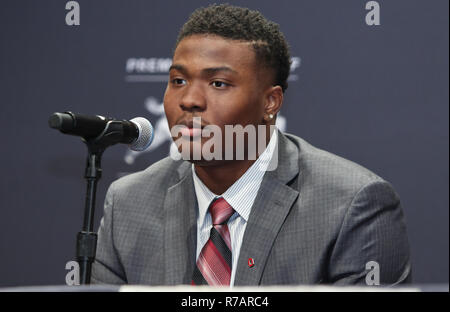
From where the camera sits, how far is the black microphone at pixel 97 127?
61.0 inches

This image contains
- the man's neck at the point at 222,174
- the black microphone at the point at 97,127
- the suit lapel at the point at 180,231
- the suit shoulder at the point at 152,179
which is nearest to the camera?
the black microphone at the point at 97,127

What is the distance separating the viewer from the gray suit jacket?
7.00ft

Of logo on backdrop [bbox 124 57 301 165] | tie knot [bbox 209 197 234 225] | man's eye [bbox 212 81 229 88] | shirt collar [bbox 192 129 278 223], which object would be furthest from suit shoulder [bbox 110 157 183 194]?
man's eye [bbox 212 81 229 88]

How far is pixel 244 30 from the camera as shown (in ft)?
7.39

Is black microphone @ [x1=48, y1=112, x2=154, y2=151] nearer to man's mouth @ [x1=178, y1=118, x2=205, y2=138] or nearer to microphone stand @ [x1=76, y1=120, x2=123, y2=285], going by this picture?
microphone stand @ [x1=76, y1=120, x2=123, y2=285]

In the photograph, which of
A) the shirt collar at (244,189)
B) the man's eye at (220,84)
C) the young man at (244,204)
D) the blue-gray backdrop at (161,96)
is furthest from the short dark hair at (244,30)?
the blue-gray backdrop at (161,96)

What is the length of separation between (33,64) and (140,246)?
1465 mm

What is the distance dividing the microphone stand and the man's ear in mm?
858

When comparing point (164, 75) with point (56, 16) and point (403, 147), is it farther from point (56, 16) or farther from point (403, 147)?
point (403, 147)

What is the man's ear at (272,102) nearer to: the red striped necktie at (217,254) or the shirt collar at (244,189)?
the shirt collar at (244,189)

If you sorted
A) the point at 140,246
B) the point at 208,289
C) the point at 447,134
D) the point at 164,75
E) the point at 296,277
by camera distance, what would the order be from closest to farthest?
the point at 208,289, the point at 296,277, the point at 140,246, the point at 447,134, the point at 164,75

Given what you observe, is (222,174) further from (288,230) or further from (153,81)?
(153,81)

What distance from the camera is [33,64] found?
3238 millimetres

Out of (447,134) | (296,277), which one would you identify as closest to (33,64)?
(296,277)
